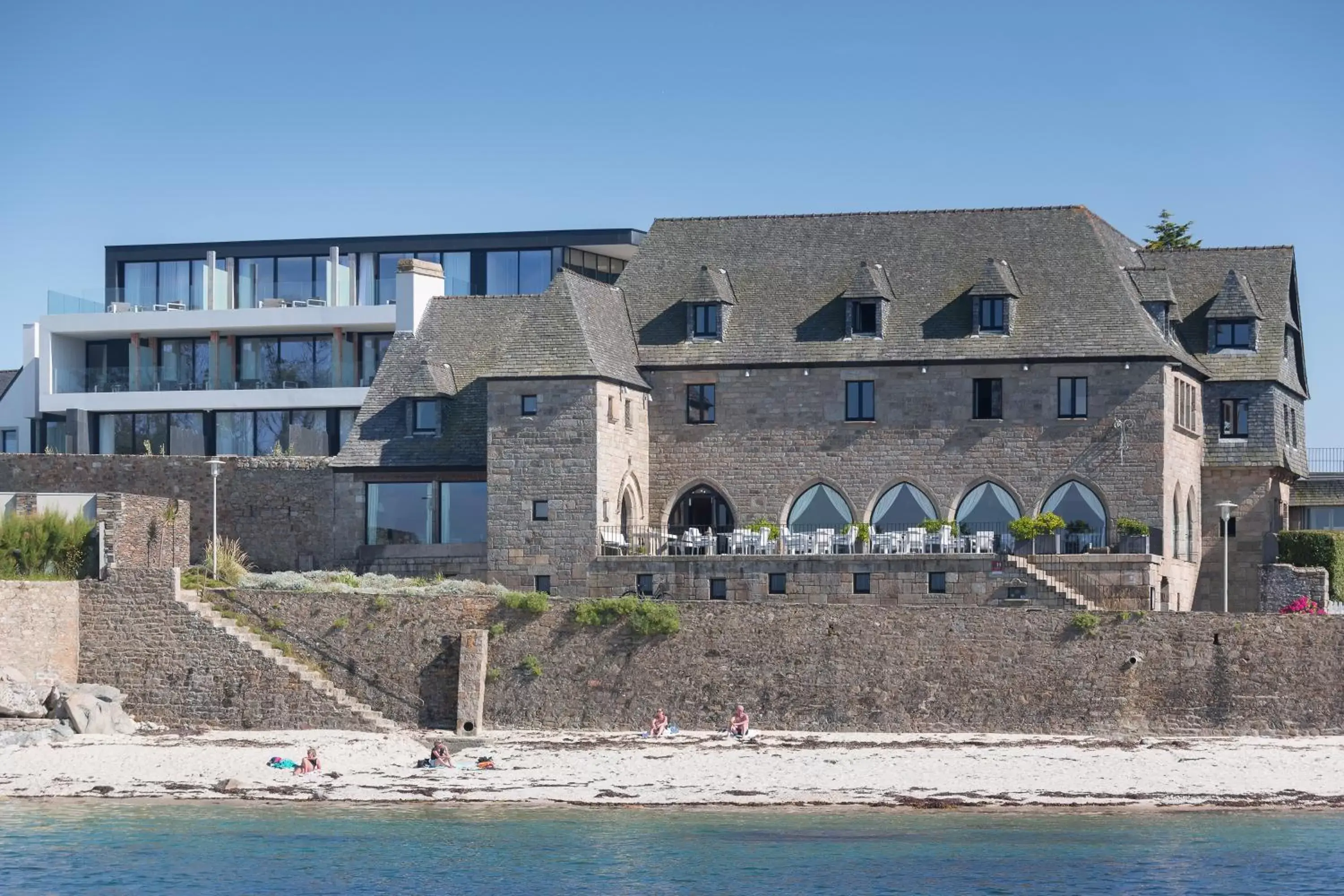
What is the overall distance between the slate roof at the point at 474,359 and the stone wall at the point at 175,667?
7370 mm

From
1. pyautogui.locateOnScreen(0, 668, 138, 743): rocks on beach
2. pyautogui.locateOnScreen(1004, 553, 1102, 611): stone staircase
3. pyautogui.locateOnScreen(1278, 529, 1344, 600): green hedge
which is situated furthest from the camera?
pyautogui.locateOnScreen(1278, 529, 1344, 600): green hedge

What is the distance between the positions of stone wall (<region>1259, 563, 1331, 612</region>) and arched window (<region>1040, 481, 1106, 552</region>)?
375cm

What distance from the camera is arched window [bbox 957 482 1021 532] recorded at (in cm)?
5416

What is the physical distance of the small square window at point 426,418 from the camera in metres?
55.5

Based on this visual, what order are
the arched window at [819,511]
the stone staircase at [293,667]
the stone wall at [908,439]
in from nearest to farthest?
1. the stone staircase at [293,667]
2. the stone wall at [908,439]
3. the arched window at [819,511]

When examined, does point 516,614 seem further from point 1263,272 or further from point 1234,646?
point 1263,272

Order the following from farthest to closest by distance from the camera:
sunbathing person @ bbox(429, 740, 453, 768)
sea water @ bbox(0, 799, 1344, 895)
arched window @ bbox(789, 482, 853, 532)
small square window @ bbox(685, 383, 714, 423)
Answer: small square window @ bbox(685, 383, 714, 423), arched window @ bbox(789, 482, 853, 532), sunbathing person @ bbox(429, 740, 453, 768), sea water @ bbox(0, 799, 1344, 895)

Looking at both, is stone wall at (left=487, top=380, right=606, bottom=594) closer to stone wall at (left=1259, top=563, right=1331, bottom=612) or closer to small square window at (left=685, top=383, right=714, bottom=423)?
small square window at (left=685, top=383, right=714, bottom=423)

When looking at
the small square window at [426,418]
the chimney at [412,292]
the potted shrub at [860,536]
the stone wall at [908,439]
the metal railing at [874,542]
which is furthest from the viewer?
the chimney at [412,292]

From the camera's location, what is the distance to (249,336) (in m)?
63.6

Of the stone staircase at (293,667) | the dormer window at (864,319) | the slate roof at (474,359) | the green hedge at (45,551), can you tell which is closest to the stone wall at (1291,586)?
the dormer window at (864,319)

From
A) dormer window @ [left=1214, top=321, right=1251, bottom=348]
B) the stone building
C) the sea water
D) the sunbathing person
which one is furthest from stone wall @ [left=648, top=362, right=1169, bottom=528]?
the sea water

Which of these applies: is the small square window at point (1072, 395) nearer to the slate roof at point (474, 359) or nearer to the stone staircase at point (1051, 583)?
the stone staircase at point (1051, 583)

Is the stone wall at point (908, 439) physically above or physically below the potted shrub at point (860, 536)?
above
